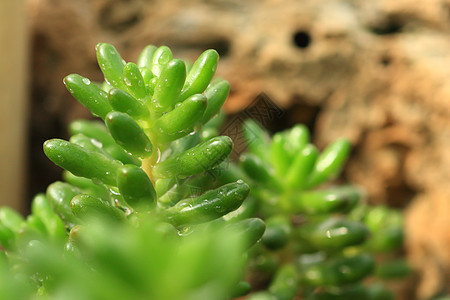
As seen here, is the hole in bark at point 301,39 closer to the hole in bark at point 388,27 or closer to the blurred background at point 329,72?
the blurred background at point 329,72

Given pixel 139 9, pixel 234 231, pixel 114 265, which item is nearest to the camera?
pixel 114 265

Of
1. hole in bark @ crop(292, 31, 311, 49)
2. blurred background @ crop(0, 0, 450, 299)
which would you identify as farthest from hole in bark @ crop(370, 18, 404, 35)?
hole in bark @ crop(292, 31, 311, 49)

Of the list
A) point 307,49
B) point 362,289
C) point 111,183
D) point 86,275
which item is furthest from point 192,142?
point 307,49

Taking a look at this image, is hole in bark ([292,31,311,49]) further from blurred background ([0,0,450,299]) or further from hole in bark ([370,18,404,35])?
hole in bark ([370,18,404,35])

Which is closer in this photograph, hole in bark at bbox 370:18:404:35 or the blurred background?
the blurred background

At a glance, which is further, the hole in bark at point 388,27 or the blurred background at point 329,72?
the hole in bark at point 388,27

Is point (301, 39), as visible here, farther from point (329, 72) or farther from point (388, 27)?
point (388, 27)

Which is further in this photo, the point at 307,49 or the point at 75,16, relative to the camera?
the point at 75,16

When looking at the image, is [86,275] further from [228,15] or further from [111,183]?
[228,15]

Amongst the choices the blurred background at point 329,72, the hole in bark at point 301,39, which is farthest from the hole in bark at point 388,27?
the hole in bark at point 301,39
